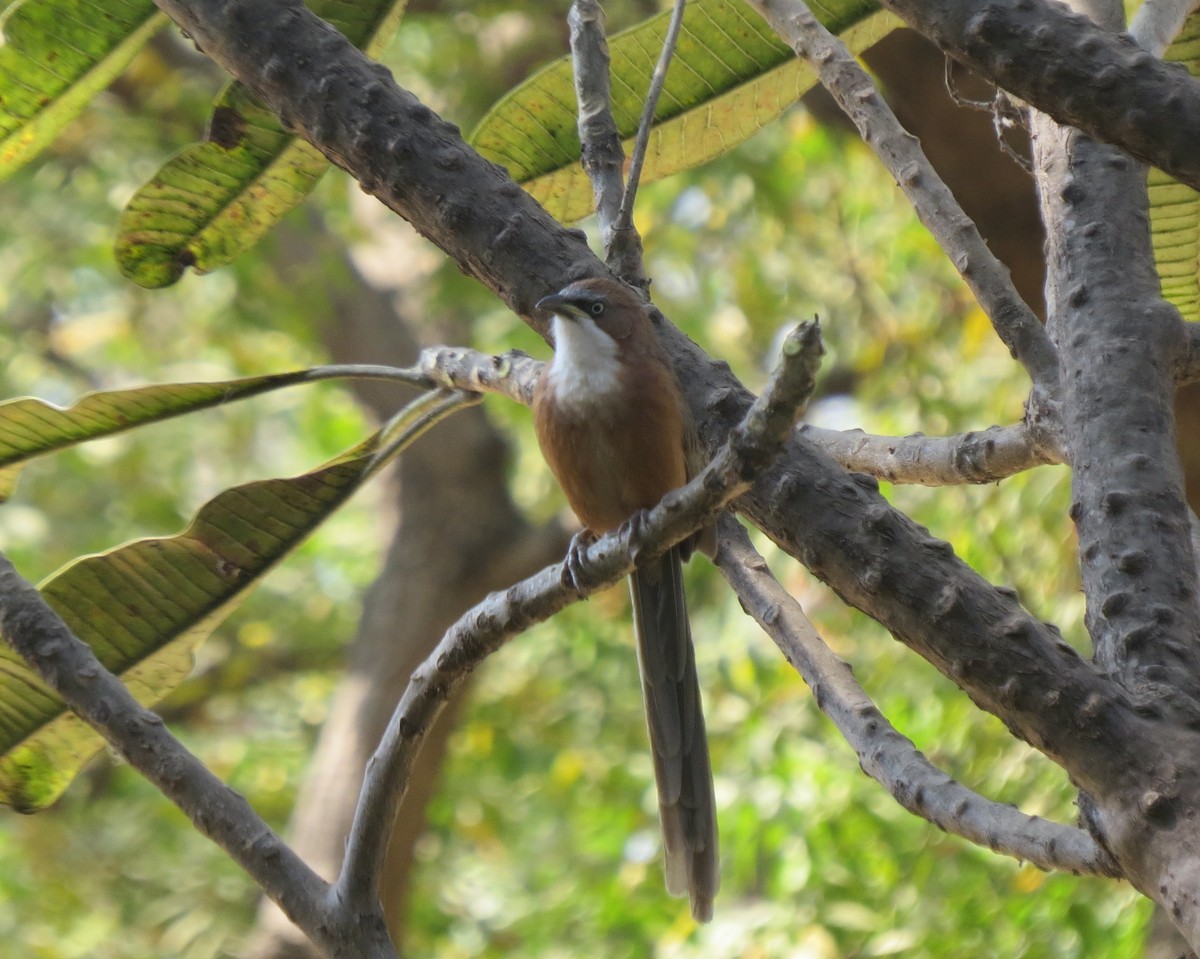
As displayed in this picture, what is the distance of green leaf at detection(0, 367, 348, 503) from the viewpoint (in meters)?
2.41

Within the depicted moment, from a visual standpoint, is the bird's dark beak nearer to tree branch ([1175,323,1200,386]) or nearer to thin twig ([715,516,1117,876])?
thin twig ([715,516,1117,876])

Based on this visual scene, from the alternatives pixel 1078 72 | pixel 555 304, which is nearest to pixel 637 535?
pixel 555 304

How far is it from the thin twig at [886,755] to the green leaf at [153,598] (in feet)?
2.71

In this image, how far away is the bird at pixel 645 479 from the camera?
2.12 metres

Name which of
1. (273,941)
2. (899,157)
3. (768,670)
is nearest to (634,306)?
(899,157)

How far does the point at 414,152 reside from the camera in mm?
1702

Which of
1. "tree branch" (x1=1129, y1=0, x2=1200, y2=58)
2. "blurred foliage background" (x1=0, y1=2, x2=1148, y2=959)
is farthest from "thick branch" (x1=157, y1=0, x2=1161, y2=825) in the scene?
"blurred foliage background" (x1=0, y1=2, x2=1148, y2=959)

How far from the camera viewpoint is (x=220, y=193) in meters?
2.67

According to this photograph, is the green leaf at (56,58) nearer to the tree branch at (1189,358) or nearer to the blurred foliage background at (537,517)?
the tree branch at (1189,358)

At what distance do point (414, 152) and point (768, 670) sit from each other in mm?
3621

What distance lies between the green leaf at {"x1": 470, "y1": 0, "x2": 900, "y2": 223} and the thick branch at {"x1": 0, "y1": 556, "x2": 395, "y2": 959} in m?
1.29

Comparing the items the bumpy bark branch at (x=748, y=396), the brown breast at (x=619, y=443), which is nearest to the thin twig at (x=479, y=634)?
the bumpy bark branch at (x=748, y=396)

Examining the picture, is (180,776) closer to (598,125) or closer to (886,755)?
(886,755)

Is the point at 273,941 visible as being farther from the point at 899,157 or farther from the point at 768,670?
the point at 899,157
